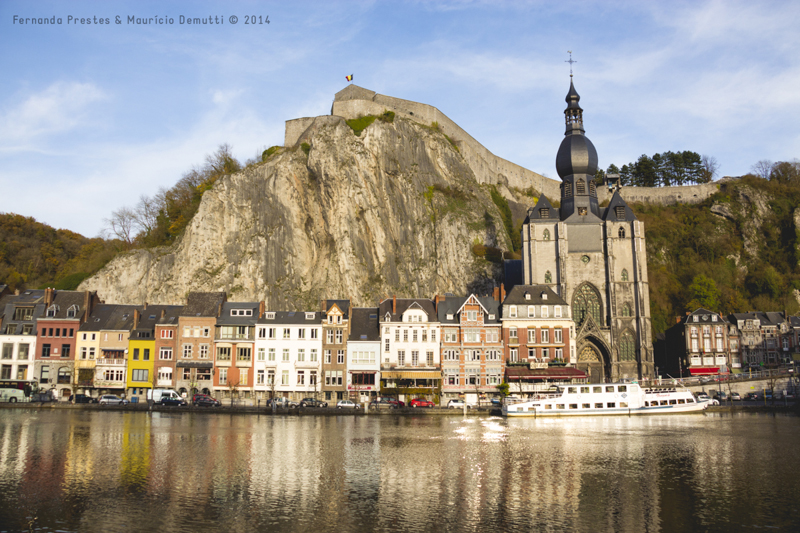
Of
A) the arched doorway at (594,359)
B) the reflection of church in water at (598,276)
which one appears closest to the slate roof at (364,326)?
the reflection of church in water at (598,276)

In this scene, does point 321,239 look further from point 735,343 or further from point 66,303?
point 735,343

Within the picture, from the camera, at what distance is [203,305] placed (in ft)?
197

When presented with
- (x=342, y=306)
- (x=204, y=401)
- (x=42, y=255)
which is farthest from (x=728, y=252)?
(x=42, y=255)

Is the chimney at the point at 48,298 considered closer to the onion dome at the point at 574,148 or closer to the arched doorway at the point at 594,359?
the arched doorway at the point at 594,359

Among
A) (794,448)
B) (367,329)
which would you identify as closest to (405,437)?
(794,448)

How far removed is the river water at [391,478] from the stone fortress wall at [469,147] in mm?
54895

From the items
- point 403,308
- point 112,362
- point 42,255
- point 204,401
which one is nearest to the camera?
point 204,401

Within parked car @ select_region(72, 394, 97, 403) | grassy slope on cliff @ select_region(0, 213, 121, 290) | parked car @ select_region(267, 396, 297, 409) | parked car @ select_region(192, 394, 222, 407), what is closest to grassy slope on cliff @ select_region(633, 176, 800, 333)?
parked car @ select_region(267, 396, 297, 409)

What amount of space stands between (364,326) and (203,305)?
14762 mm

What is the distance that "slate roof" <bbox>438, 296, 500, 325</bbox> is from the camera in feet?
194

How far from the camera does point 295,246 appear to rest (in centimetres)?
7875

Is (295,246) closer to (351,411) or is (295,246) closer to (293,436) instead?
(351,411)

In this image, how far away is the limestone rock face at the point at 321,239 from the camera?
75.7 m

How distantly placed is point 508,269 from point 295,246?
25.2 metres
